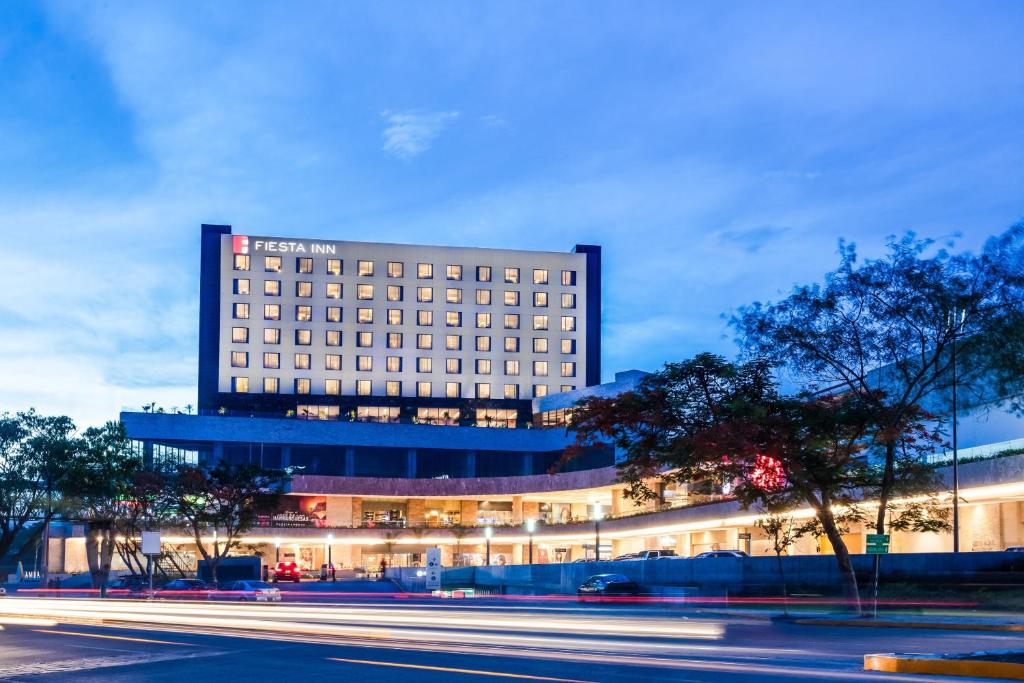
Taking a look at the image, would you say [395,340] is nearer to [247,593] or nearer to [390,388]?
[390,388]

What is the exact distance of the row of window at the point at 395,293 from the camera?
13075 cm

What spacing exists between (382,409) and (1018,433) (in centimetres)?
8718

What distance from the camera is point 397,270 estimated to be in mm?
134000

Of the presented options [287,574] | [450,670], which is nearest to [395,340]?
[287,574]

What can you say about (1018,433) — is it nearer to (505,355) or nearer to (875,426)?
(875,426)

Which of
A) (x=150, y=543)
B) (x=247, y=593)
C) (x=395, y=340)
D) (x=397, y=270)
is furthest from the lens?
(x=395, y=340)

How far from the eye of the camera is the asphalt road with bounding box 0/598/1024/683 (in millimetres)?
18516

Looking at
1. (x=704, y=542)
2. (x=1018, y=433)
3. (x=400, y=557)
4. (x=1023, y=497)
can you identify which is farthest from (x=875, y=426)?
(x=400, y=557)

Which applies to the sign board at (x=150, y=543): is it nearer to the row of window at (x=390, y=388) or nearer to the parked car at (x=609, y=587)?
the parked car at (x=609, y=587)

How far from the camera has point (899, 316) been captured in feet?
127

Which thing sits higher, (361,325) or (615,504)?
(361,325)

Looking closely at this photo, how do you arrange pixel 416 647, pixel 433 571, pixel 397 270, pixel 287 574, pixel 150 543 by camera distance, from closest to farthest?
1. pixel 416 647
2. pixel 150 543
3. pixel 433 571
4. pixel 287 574
5. pixel 397 270

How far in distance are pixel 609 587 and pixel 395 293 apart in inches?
3304

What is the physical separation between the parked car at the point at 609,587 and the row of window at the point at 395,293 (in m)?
82.4
